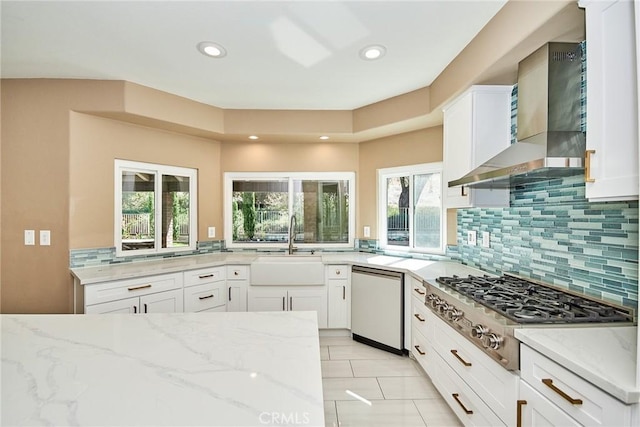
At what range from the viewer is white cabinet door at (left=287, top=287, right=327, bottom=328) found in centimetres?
337

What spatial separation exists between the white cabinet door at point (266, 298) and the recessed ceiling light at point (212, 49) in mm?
2226

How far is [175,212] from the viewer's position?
363cm

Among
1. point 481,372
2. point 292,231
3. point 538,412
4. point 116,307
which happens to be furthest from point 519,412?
point 292,231

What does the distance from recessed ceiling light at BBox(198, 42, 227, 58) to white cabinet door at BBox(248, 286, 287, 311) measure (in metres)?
2.23

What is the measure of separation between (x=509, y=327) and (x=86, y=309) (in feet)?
9.23

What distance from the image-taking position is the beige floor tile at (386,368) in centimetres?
269

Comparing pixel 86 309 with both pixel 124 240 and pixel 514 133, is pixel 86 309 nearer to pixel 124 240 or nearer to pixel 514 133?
pixel 124 240

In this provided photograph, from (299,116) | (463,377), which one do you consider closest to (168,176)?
(299,116)

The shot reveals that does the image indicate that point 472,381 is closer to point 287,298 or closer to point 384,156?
point 287,298

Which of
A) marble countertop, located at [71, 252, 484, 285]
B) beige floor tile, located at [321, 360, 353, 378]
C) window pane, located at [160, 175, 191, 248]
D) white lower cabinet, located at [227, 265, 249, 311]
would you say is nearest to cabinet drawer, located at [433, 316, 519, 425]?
marble countertop, located at [71, 252, 484, 285]

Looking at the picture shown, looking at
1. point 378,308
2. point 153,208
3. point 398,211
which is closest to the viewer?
point 378,308

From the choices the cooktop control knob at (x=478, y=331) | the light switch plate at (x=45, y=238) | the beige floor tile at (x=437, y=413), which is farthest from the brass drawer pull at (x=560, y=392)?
the light switch plate at (x=45, y=238)

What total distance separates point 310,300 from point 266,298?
1.55 ft

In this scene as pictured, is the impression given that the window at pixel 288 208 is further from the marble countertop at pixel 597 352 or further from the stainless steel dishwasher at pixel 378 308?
the marble countertop at pixel 597 352
